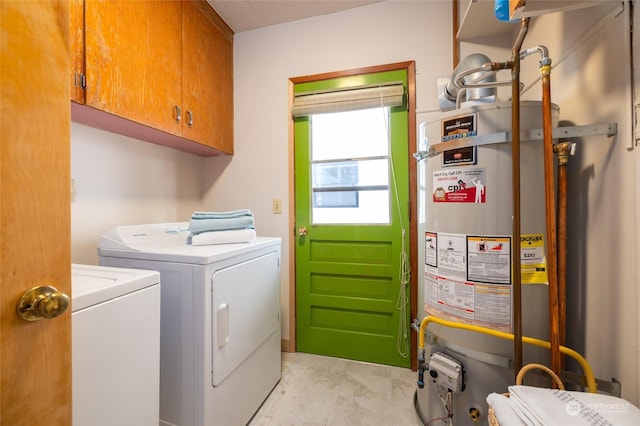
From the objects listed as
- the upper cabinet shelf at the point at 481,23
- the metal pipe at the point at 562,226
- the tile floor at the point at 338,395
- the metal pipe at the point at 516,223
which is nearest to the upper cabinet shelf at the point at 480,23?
the upper cabinet shelf at the point at 481,23

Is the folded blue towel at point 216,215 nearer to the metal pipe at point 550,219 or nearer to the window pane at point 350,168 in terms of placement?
the window pane at point 350,168

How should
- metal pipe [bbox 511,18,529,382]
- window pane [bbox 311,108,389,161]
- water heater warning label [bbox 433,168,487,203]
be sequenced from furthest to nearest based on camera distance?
window pane [bbox 311,108,389,161]
water heater warning label [bbox 433,168,487,203]
metal pipe [bbox 511,18,529,382]

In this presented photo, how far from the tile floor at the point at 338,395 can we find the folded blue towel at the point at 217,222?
1054 millimetres

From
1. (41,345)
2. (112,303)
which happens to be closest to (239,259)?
(112,303)

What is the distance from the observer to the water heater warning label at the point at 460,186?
1.05 meters

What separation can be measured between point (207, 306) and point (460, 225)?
1.11m

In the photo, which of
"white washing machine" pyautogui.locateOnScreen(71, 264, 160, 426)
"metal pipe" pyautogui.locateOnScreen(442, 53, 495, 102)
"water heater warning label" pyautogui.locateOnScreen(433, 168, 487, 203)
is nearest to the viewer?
"white washing machine" pyautogui.locateOnScreen(71, 264, 160, 426)

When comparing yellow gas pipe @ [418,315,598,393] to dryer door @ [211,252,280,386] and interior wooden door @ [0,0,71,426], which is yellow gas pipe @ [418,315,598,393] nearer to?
dryer door @ [211,252,280,386]

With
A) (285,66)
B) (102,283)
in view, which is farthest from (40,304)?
(285,66)

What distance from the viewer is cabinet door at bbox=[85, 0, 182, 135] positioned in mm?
1163

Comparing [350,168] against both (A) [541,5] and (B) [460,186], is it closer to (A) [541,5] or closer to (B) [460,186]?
(B) [460,186]

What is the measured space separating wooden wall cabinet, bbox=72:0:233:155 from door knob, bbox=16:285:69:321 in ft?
3.30

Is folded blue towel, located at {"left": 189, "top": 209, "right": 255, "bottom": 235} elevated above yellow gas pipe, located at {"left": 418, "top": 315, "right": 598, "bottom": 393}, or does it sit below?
above

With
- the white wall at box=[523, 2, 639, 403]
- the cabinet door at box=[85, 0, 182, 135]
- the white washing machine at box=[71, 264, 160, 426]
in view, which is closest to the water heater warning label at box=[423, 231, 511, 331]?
the white wall at box=[523, 2, 639, 403]
